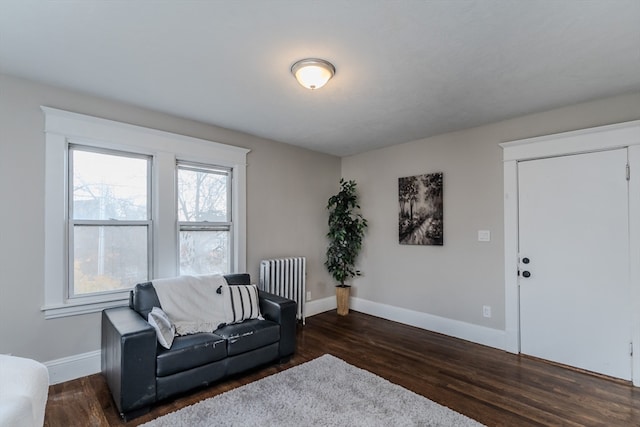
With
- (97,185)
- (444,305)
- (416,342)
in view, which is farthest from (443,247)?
(97,185)

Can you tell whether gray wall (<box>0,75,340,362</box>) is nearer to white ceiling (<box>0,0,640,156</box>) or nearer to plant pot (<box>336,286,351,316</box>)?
white ceiling (<box>0,0,640,156</box>)

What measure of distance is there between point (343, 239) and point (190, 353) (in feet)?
8.76

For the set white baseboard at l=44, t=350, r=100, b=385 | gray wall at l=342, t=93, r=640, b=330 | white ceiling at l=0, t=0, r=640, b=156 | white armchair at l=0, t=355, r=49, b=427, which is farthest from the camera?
gray wall at l=342, t=93, r=640, b=330

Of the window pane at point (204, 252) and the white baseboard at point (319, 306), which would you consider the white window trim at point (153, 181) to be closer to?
the window pane at point (204, 252)

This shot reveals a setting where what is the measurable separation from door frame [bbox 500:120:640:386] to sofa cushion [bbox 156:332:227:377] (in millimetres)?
2950

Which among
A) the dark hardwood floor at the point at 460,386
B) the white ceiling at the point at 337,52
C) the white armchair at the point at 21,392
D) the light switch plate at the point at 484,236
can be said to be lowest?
the dark hardwood floor at the point at 460,386

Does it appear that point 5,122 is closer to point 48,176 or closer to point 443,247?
point 48,176

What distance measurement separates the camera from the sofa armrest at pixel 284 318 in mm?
2941

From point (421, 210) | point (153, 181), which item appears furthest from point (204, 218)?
point (421, 210)

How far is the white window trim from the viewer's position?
2.53m

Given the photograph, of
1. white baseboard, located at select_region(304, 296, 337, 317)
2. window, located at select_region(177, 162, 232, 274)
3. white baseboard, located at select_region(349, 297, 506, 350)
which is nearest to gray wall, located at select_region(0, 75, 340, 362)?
window, located at select_region(177, 162, 232, 274)

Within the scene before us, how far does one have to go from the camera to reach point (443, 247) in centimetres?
385

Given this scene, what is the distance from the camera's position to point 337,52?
206 cm

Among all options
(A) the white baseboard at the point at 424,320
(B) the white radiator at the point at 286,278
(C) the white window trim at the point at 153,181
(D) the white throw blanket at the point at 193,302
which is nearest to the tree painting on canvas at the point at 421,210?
(A) the white baseboard at the point at 424,320
